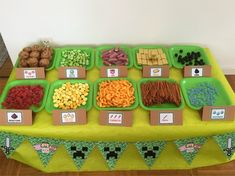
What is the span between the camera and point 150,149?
156 cm

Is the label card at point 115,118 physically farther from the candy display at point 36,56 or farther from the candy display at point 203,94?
the candy display at point 36,56

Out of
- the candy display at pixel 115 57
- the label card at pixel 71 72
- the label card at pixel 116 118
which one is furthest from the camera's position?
the candy display at pixel 115 57

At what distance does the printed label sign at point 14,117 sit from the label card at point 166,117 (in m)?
0.67

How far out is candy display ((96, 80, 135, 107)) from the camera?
1549 millimetres

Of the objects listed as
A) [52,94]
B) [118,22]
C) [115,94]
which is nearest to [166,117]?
[115,94]

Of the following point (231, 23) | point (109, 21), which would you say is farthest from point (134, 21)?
point (231, 23)

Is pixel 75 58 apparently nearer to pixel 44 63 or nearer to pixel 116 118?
pixel 44 63

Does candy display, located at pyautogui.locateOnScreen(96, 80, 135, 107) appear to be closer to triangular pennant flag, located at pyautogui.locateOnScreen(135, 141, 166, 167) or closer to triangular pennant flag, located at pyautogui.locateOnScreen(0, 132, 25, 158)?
triangular pennant flag, located at pyautogui.locateOnScreen(135, 141, 166, 167)

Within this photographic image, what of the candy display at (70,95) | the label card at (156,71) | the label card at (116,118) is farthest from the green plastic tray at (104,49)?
the label card at (116,118)

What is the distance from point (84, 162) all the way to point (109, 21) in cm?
91

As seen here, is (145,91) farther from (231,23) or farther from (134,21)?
(231,23)

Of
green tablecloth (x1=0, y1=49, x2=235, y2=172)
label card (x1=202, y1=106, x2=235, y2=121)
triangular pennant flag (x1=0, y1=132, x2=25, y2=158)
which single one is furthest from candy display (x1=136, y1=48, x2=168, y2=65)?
triangular pennant flag (x1=0, y1=132, x2=25, y2=158)

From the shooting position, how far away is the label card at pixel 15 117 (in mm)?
1456

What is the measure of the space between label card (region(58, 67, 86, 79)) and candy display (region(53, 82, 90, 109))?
0.06 m
